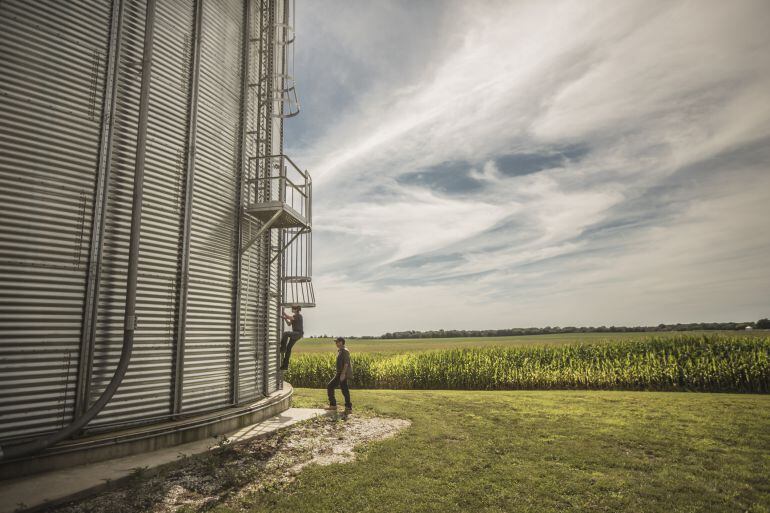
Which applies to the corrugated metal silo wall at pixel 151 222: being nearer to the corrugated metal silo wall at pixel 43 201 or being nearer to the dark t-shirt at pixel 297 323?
the corrugated metal silo wall at pixel 43 201

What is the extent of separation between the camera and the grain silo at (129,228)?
20.9ft

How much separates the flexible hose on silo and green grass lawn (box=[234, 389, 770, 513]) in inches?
115

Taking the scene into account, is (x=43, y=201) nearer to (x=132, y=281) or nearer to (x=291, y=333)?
(x=132, y=281)

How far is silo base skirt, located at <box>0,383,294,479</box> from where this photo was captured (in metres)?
5.87

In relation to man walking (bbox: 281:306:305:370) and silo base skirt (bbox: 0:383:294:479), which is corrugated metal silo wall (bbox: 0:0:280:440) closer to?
silo base skirt (bbox: 0:383:294:479)

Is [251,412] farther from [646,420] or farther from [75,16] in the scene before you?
[646,420]

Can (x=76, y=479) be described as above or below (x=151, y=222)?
below

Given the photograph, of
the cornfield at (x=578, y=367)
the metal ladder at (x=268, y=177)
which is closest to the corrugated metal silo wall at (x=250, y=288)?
the metal ladder at (x=268, y=177)

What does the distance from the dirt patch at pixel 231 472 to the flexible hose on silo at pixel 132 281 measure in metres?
1.28

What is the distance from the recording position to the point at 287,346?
11930 mm

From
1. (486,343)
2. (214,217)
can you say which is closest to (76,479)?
(214,217)

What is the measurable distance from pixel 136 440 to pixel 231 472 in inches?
77.5

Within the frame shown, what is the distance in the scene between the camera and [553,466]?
23.4ft

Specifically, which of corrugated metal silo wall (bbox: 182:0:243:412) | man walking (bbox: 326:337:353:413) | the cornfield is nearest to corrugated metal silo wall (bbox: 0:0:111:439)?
corrugated metal silo wall (bbox: 182:0:243:412)
